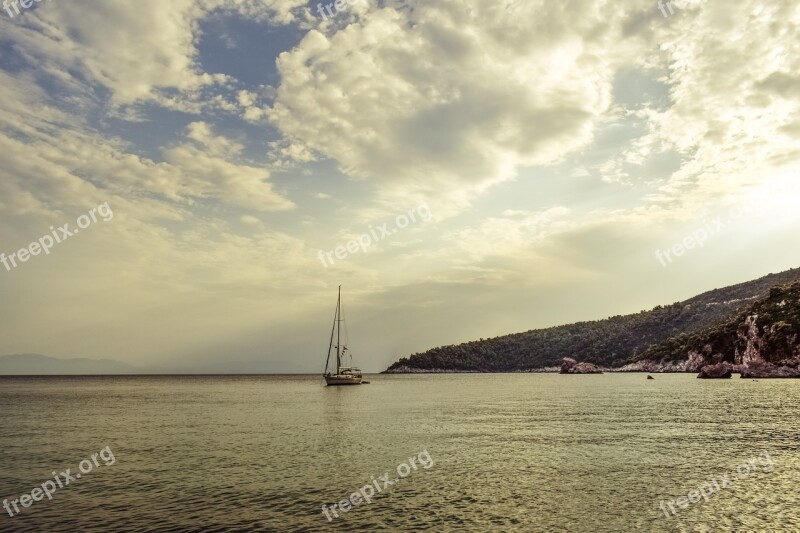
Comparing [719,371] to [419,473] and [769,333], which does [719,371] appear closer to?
[769,333]

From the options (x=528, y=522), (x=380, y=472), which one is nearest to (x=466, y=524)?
(x=528, y=522)

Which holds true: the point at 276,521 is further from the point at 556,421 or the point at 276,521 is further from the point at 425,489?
the point at 556,421

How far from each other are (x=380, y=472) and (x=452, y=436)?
18.2 metres

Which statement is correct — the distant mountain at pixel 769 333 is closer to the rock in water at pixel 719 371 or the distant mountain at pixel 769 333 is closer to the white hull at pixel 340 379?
the rock in water at pixel 719 371

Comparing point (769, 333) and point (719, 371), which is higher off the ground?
point (769, 333)

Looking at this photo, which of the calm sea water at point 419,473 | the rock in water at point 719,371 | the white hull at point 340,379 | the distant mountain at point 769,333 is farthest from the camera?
the white hull at point 340,379

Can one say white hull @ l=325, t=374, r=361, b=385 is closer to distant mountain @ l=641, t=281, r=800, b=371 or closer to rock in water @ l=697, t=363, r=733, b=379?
rock in water @ l=697, t=363, r=733, b=379

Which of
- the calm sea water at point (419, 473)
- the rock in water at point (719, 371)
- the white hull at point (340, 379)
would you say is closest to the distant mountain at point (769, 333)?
the rock in water at point (719, 371)

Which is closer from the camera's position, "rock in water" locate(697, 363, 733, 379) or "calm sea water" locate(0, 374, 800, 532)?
"calm sea water" locate(0, 374, 800, 532)

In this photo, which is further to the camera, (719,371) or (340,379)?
(340,379)

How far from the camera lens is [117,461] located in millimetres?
39844

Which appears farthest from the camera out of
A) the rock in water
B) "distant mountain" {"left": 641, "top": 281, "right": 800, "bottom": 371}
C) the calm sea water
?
the rock in water

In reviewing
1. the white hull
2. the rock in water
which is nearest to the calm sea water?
the white hull

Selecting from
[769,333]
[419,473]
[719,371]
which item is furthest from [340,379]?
[419,473]
